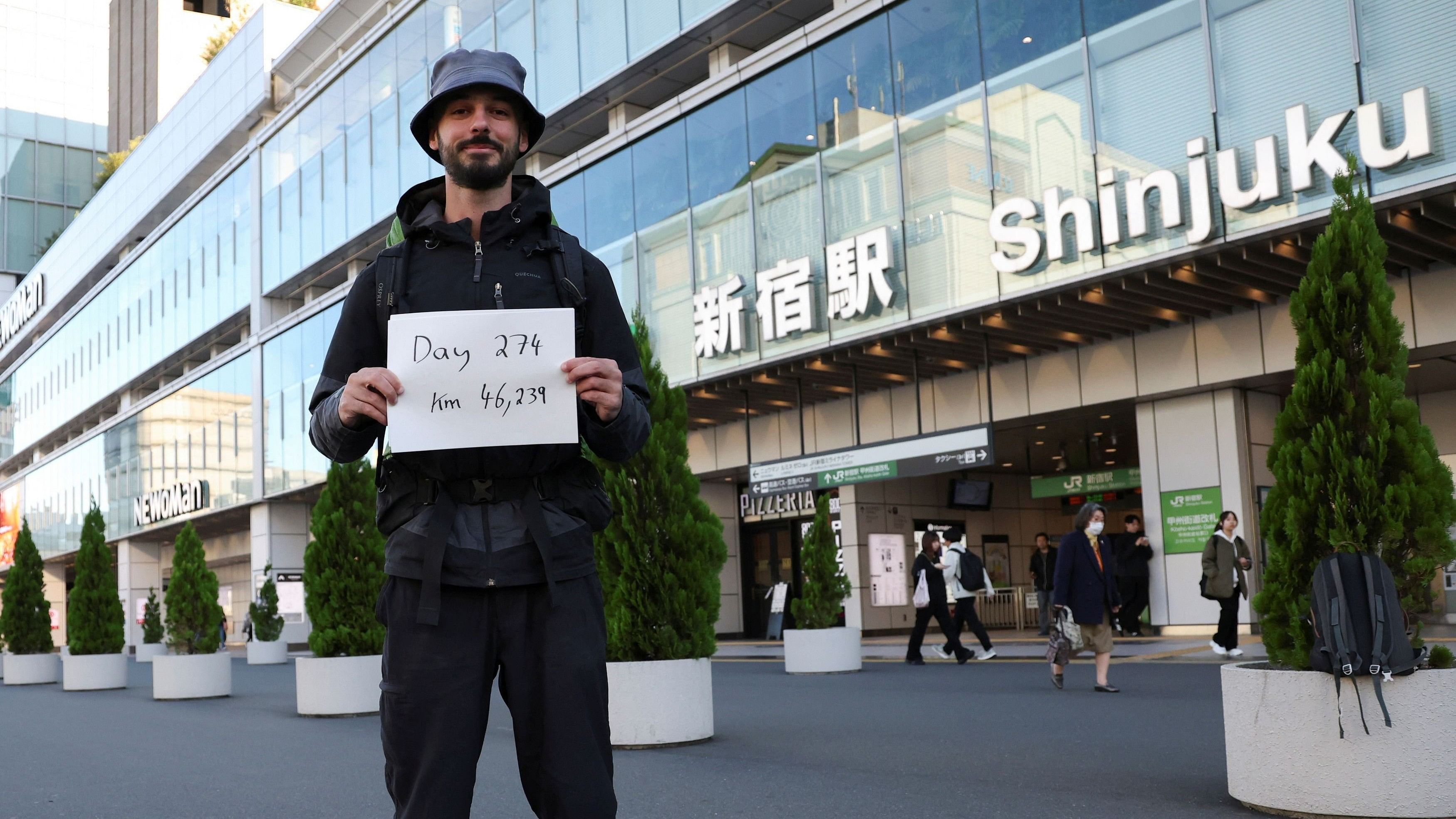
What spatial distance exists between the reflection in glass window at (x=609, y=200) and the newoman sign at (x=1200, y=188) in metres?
8.67

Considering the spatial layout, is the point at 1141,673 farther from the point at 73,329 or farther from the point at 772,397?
the point at 73,329

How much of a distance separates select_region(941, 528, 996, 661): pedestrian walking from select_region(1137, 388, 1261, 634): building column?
3041mm

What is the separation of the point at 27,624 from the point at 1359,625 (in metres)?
22.9

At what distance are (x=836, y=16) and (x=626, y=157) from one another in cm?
580

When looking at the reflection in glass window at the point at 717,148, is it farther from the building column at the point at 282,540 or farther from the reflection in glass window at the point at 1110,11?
the building column at the point at 282,540

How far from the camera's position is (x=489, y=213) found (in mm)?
2570

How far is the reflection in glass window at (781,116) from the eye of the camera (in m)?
20.4

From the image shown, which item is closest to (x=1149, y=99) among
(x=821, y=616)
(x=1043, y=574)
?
(x=821, y=616)

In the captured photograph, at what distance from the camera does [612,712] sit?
8.43 m

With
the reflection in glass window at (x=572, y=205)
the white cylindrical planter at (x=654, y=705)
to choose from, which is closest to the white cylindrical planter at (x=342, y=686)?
the white cylindrical planter at (x=654, y=705)

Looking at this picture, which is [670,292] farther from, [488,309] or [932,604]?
[488,309]

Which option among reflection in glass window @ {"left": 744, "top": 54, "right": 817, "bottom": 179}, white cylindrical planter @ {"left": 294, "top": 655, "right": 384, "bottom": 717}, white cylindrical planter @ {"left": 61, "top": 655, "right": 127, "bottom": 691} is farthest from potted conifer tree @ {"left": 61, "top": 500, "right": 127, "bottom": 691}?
reflection in glass window @ {"left": 744, "top": 54, "right": 817, "bottom": 179}

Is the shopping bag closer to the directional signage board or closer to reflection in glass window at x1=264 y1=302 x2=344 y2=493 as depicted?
the directional signage board

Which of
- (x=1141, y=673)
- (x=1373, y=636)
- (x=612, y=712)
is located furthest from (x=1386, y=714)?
(x=1141, y=673)
